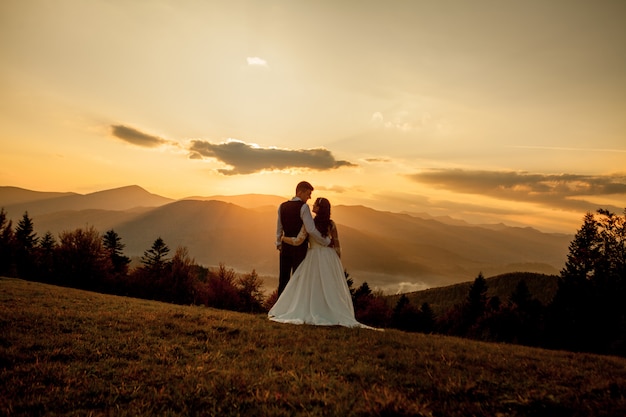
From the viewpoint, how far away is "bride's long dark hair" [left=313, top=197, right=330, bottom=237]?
13.7 meters

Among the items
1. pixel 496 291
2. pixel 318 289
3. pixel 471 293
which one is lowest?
pixel 496 291

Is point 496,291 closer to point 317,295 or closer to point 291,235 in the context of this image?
point 291,235

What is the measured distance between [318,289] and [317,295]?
8.9 inches

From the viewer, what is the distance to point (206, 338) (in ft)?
32.0

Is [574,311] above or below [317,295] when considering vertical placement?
below

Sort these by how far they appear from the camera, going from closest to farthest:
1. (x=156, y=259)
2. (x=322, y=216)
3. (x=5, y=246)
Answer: (x=322, y=216) → (x=5, y=246) → (x=156, y=259)

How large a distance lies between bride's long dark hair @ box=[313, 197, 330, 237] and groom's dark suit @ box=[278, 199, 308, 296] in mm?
1011

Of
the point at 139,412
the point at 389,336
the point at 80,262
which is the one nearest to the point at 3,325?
the point at 139,412

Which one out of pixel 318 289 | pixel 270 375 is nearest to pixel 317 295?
pixel 318 289

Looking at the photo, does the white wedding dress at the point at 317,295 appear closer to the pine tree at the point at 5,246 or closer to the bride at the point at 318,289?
the bride at the point at 318,289

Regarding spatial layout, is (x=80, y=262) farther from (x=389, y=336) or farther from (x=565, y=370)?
(x=565, y=370)

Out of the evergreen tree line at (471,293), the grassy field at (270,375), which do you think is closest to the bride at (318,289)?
the grassy field at (270,375)

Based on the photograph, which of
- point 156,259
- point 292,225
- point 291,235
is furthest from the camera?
point 156,259

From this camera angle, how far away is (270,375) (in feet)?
22.6
